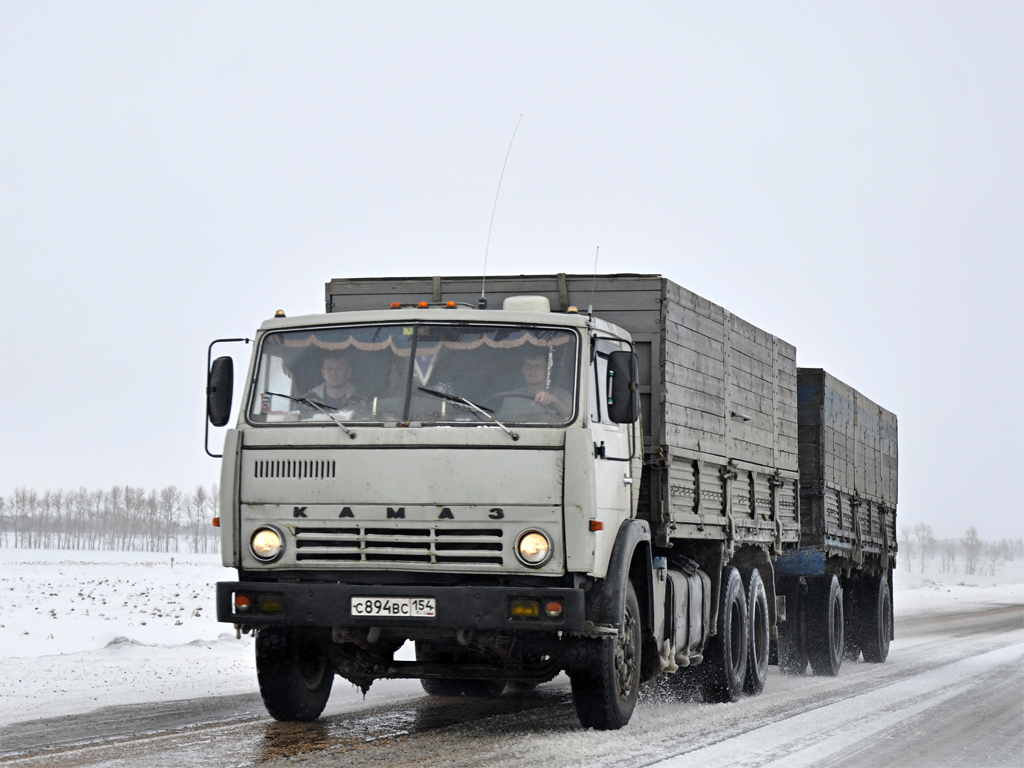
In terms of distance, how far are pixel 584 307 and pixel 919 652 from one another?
11.8 metres

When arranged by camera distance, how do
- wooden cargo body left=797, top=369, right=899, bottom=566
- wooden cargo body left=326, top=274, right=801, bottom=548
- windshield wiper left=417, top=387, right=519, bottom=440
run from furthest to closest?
wooden cargo body left=797, top=369, right=899, bottom=566
wooden cargo body left=326, top=274, right=801, bottom=548
windshield wiper left=417, top=387, right=519, bottom=440

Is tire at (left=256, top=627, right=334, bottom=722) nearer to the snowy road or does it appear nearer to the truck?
the truck

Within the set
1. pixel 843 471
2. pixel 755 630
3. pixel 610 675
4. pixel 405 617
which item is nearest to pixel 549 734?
pixel 610 675

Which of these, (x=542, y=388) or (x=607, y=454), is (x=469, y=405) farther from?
(x=607, y=454)

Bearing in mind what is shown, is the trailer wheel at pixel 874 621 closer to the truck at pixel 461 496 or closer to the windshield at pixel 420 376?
the truck at pixel 461 496

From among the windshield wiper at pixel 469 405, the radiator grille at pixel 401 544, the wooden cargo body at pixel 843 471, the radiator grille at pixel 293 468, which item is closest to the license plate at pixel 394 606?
the radiator grille at pixel 401 544

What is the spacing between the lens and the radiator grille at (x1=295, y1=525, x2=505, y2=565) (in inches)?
292

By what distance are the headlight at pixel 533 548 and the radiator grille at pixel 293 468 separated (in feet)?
4.04

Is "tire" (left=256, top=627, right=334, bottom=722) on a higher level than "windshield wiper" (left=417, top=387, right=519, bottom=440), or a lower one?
lower

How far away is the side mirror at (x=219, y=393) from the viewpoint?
8016 millimetres

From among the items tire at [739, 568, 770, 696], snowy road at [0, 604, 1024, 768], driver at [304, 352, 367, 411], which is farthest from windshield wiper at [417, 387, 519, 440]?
tire at [739, 568, 770, 696]

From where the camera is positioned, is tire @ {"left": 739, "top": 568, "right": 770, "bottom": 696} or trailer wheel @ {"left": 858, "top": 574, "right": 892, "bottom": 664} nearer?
tire @ {"left": 739, "top": 568, "right": 770, "bottom": 696}

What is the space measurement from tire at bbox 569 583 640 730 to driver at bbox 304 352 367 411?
212cm

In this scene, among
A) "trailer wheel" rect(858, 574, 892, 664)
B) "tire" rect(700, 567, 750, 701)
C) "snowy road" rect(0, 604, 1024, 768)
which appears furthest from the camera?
"trailer wheel" rect(858, 574, 892, 664)
